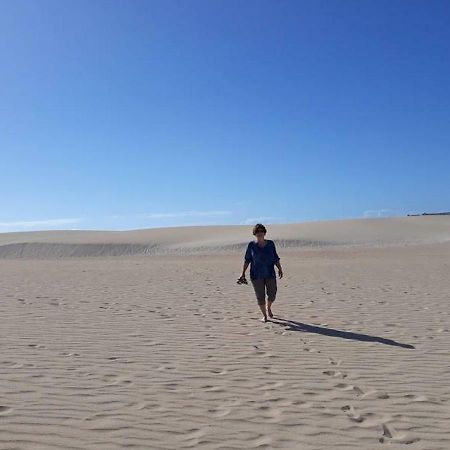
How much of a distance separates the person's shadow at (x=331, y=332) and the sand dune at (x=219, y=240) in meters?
32.3

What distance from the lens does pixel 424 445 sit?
3.99 metres

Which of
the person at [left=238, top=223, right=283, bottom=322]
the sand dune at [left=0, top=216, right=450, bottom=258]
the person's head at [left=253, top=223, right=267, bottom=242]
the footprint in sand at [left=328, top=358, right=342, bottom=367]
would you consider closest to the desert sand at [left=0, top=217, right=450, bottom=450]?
the footprint in sand at [left=328, top=358, right=342, bottom=367]

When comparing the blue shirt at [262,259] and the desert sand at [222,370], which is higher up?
the blue shirt at [262,259]

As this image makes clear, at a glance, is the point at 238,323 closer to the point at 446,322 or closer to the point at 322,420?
A: the point at 446,322

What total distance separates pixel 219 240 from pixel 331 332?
3951cm

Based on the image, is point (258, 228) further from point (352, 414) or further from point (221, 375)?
point (352, 414)

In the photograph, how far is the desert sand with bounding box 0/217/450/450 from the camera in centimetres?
409

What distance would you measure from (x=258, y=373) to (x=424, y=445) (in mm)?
2187

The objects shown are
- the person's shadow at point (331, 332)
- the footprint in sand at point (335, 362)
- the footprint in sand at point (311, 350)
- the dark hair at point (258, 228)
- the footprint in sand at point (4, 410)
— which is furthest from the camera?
the dark hair at point (258, 228)

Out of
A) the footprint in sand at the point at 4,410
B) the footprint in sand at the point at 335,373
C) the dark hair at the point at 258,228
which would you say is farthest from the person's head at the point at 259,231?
the footprint in sand at the point at 4,410

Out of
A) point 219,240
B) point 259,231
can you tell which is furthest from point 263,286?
point 219,240

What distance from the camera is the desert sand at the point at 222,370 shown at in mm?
4086

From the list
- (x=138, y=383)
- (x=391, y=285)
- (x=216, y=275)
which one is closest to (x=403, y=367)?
(x=138, y=383)

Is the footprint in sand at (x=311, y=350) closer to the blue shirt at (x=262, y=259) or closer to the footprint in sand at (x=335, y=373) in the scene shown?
the footprint in sand at (x=335, y=373)
